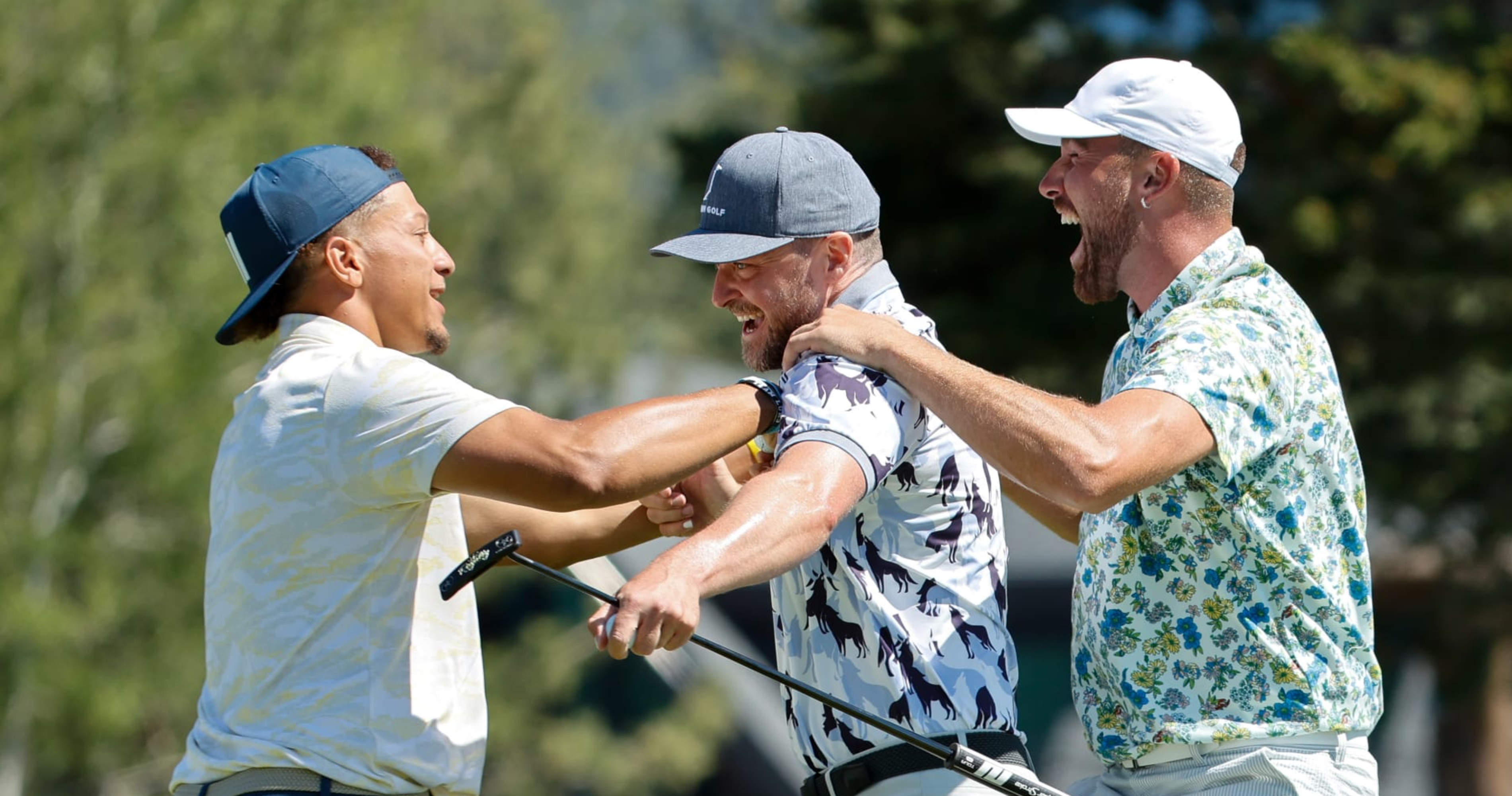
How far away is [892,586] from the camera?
3.43 m

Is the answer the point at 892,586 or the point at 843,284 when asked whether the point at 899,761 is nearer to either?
the point at 892,586

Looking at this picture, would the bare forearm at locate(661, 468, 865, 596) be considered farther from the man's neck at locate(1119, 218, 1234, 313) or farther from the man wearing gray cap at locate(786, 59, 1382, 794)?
the man's neck at locate(1119, 218, 1234, 313)

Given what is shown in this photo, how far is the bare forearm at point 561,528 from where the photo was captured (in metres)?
4.19

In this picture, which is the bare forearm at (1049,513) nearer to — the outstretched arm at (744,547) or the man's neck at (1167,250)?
the man's neck at (1167,250)

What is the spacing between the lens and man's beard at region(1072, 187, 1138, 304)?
3805mm

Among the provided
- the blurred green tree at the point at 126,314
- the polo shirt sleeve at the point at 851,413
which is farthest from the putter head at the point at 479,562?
the blurred green tree at the point at 126,314

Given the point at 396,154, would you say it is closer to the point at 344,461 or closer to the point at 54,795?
the point at 54,795

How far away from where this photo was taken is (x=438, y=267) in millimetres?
3818

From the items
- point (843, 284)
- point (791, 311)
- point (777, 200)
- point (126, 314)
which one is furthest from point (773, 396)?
point (126, 314)

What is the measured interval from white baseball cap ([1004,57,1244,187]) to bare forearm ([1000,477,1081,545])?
0.93m

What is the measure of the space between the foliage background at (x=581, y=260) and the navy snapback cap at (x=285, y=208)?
35.9 feet

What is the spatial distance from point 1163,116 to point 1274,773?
55.2 inches

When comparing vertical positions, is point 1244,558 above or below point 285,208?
below

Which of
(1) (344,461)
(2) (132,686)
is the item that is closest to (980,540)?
(1) (344,461)
